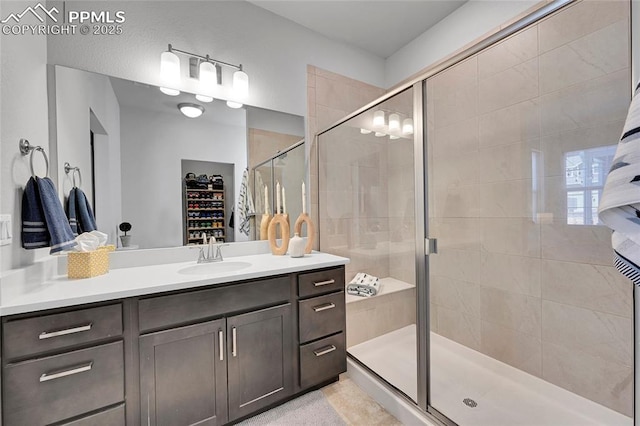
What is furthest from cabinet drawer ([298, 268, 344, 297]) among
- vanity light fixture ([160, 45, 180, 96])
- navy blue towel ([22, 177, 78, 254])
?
vanity light fixture ([160, 45, 180, 96])

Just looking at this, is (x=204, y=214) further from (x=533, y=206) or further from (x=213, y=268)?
(x=533, y=206)

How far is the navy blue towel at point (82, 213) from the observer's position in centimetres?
150

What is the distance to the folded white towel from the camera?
231cm

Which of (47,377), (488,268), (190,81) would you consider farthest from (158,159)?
(488,268)

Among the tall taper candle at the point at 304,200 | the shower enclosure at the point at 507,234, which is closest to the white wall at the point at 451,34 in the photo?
the shower enclosure at the point at 507,234

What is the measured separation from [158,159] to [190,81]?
597mm

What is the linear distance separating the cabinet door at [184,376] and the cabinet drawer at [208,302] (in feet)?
0.16

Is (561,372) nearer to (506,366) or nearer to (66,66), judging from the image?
(506,366)

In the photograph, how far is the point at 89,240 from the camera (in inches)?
56.8

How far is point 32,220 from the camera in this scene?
1.19m

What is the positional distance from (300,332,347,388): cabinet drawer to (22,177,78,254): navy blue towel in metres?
1.35

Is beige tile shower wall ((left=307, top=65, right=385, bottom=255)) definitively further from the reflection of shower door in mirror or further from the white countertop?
the white countertop

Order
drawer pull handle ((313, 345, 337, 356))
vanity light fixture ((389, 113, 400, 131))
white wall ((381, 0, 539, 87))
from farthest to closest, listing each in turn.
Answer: vanity light fixture ((389, 113, 400, 131)), white wall ((381, 0, 539, 87)), drawer pull handle ((313, 345, 337, 356))

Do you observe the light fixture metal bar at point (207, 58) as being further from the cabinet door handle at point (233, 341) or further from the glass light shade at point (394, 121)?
the cabinet door handle at point (233, 341)
